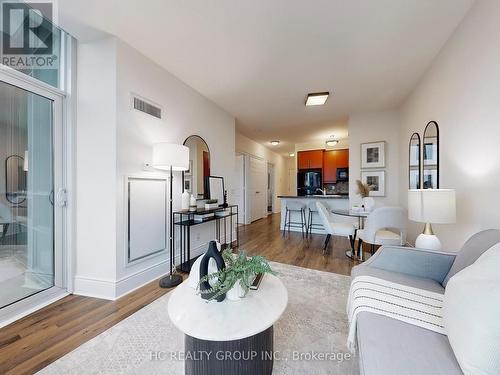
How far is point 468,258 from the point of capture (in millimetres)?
1274

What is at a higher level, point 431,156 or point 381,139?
point 381,139

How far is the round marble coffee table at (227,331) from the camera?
1003mm

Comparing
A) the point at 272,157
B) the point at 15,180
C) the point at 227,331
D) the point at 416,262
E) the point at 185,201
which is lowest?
the point at 227,331

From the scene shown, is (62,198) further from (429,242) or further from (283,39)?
(429,242)

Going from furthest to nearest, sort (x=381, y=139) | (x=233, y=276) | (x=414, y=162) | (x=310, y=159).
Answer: (x=310, y=159) → (x=381, y=139) → (x=414, y=162) → (x=233, y=276)

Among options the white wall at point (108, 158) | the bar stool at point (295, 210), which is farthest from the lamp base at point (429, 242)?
the bar stool at point (295, 210)

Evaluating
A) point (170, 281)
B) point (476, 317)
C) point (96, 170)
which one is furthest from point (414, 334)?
point (96, 170)

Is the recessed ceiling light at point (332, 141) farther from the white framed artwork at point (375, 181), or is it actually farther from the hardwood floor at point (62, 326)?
the hardwood floor at point (62, 326)

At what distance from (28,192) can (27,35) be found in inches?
59.5

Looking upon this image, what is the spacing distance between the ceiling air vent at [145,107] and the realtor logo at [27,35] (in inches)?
32.9

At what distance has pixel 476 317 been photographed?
0.78 metres

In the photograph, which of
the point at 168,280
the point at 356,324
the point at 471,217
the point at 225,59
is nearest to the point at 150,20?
the point at 225,59

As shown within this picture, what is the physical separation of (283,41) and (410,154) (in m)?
2.68

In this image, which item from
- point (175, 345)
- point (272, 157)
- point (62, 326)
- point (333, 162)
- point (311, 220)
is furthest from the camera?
point (272, 157)
